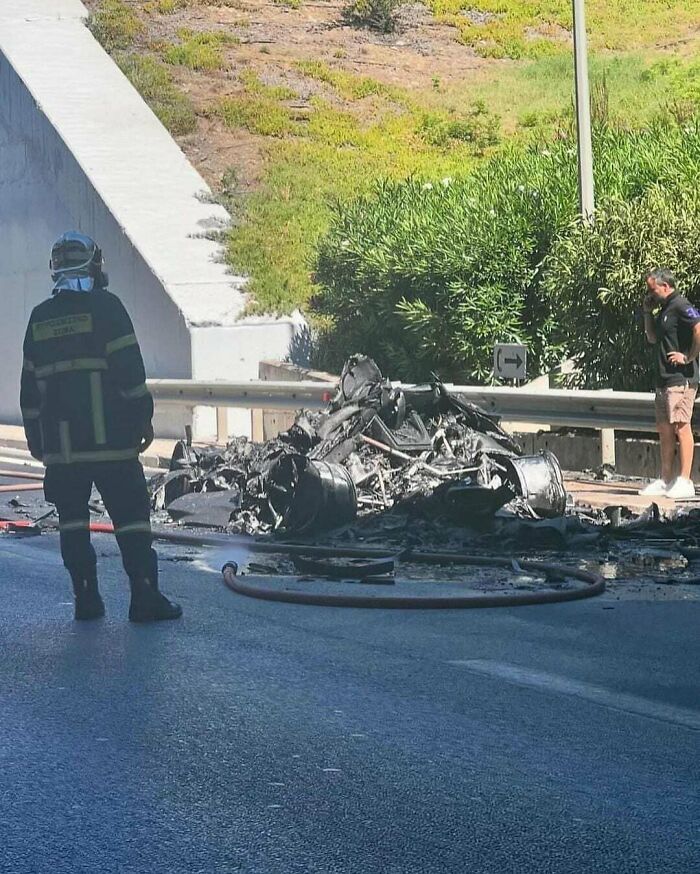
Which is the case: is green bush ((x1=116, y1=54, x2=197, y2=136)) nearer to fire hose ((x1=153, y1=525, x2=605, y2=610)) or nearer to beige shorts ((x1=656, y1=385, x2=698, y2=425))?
beige shorts ((x1=656, y1=385, x2=698, y2=425))

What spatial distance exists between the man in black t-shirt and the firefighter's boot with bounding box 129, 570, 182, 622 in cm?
574

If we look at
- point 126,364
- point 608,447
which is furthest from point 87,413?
point 608,447

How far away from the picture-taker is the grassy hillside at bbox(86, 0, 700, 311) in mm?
27938

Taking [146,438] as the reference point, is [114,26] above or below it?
above

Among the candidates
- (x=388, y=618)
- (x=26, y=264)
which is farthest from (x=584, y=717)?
(x=26, y=264)

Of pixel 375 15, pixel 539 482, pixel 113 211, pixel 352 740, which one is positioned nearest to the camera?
pixel 352 740

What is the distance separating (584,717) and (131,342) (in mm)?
3209

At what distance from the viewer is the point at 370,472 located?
1234cm

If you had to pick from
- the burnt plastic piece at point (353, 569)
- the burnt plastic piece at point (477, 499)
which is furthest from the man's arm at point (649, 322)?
the burnt plastic piece at point (353, 569)

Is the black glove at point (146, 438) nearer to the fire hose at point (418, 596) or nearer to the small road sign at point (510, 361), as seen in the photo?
the fire hose at point (418, 596)

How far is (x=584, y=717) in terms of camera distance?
615cm

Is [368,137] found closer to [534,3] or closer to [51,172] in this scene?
[51,172]

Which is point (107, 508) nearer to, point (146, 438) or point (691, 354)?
point (146, 438)

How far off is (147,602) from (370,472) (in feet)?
14.1
